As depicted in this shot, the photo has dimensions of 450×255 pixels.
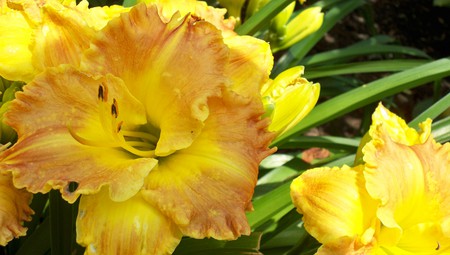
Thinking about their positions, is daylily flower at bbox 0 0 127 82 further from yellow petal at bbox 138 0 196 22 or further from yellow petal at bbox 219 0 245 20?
yellow petal at bbox 219 0 245 20

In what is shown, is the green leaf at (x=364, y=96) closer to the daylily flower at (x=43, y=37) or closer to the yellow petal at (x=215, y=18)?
the yellow petal at (x=215, y=18)

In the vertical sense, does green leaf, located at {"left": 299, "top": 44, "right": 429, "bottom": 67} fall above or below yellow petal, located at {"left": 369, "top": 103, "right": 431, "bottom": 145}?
below

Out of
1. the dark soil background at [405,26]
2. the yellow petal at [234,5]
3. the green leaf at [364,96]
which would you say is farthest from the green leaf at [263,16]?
the dark soil background at [405,26]

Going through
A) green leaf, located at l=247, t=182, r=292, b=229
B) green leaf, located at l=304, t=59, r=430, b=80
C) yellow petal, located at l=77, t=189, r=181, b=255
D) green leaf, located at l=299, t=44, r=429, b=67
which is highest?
yellow petal, located at l=77, t=189, r=181, b=255

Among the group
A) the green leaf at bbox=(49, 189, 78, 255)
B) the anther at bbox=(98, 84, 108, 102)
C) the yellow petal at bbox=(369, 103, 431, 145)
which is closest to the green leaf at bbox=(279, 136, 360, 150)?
the yellow petal at bbox=(369, 103, 431, 145)

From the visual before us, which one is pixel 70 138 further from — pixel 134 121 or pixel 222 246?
pixel 222 246

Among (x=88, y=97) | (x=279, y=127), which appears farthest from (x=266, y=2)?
(x=88, y=97)

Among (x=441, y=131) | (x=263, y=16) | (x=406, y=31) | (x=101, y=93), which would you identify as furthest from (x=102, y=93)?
(x=406, y=31)

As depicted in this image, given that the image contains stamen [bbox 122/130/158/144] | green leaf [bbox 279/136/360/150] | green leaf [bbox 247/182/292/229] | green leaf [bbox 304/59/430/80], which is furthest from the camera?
green leaf [bbox 304/59/430/80]

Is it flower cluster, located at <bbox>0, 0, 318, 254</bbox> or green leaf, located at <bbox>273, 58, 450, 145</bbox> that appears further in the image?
green leaf, located at <bbox>273, 58, 450, 145</bbox>
